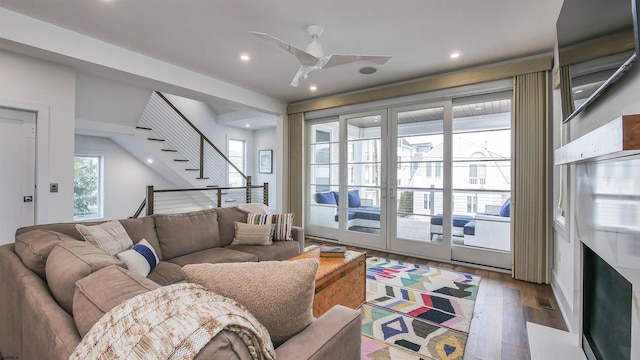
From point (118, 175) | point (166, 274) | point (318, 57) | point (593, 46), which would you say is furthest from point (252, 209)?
point (118, 175)

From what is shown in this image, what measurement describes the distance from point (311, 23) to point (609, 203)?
2.44 meters

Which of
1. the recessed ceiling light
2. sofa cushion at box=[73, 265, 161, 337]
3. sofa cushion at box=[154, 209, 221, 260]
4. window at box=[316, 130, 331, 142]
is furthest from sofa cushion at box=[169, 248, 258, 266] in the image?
window at box=[316, 130, 331, 142]

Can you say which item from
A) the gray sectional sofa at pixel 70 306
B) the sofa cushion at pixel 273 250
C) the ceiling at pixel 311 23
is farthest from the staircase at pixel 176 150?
the gray sectional sofa at pixel 70 306

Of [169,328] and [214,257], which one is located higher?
[169,328]

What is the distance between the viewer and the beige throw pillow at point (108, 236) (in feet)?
6.87

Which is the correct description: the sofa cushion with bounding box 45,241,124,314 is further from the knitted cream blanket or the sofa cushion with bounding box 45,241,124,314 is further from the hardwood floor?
the hardwood floor

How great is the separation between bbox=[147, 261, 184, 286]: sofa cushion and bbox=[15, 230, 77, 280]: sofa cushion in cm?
74

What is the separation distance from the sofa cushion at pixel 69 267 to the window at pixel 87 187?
5.34 meters

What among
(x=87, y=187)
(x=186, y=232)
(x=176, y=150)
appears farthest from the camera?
(x=176, y=150)

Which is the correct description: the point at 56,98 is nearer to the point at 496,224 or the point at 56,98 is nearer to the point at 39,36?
the point at 39,36

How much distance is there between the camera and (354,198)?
4840 millimetres

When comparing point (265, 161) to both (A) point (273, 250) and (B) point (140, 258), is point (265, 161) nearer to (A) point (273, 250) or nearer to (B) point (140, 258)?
(A) point (273, 250)

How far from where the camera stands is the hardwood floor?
199 cm

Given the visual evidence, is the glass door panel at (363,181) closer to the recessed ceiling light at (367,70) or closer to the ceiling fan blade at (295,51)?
the recessed ceiling light at (367,70)
